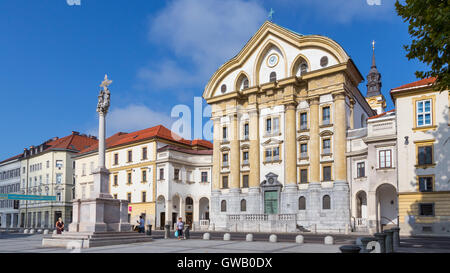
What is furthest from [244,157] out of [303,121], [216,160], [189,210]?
[189,210]

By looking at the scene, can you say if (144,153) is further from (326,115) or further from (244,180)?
(326,115)

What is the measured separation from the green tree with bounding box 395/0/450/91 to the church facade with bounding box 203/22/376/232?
90.7 ft

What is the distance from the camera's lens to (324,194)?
144ft

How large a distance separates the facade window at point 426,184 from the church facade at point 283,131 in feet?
28.6

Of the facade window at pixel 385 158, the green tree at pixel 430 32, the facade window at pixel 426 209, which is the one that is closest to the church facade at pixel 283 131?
the facade window at pixel 385 158

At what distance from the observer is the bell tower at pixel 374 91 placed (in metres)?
90.0

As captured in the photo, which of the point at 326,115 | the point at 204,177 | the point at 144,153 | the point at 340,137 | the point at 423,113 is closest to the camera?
the point at 423,113

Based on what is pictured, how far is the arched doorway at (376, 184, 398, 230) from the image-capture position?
1548 inches

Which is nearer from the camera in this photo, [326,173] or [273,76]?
[326,173]

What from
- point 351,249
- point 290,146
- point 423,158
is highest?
point 290,146

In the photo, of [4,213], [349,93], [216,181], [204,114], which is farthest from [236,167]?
[4,213]

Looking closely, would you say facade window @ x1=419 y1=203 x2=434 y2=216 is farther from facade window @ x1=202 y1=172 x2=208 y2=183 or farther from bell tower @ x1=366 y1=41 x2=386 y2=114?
bell tower @ x1=366 y1=41 x2=386 y2=114

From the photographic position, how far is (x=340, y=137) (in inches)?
1710

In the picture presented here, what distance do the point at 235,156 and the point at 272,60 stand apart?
12.8 metres
